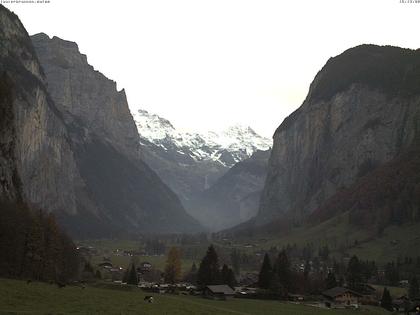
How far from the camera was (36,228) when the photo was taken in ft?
329

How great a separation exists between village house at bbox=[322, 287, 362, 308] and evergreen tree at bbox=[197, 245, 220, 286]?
81.5ft

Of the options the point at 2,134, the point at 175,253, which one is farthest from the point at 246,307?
the point at 2,134

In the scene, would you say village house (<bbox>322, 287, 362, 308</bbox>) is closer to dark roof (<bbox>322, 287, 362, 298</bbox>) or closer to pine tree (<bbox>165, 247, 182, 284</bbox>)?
dark roof (<bbox>322, 287, 362, 298</bbox>)

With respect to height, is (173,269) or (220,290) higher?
(173,269)

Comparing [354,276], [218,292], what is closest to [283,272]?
[218,292]

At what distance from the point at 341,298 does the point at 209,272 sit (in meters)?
29.0

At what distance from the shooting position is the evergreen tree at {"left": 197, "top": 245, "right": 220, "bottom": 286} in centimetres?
12719

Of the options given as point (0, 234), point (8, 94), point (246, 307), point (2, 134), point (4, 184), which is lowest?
point (246, 307)

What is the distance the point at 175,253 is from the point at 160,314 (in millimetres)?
98840

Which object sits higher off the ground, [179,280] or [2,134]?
[2,134]

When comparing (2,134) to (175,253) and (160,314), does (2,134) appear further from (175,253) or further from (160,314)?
(160,314)

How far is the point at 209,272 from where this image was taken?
128000mm

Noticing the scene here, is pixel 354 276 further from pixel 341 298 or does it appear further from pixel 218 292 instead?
pixel 218 292

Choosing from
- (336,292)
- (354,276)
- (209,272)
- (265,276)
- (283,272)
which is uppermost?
(354,276)
